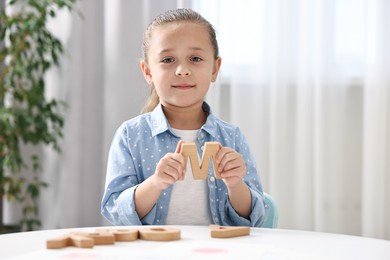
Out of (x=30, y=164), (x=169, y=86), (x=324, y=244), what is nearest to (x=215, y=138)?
(x=169, y=86)

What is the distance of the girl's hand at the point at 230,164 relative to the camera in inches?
51.8

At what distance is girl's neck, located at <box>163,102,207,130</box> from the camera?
170 centimetres

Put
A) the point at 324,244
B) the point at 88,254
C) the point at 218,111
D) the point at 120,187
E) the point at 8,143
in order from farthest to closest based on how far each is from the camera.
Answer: the point at 218,111 → the point at 8,143 → the point at 120,187 → the point at 324,244 → the point at 88,254

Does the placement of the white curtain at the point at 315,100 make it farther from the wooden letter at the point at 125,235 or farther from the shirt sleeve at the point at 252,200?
the wooden letter at the point at 125,235

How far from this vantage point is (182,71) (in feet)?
5.17

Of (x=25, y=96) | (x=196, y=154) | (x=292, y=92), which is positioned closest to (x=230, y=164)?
(x=196, y=154)

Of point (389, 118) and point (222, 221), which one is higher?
point (389, 118)

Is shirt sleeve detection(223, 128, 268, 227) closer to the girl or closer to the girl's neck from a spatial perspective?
the girl

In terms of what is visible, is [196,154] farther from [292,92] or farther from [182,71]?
[292,92]

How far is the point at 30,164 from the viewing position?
12.2ft

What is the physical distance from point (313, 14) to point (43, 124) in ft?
4.72

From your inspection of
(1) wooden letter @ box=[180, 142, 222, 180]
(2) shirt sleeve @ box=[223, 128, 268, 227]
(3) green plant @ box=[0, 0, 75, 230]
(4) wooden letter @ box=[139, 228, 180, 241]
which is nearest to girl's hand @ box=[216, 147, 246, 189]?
(1) wooden letter @ box=[180, 142, 222, 180]

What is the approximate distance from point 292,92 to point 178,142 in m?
1.95

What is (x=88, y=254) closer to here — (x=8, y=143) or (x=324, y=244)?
(x=324, y=244)
